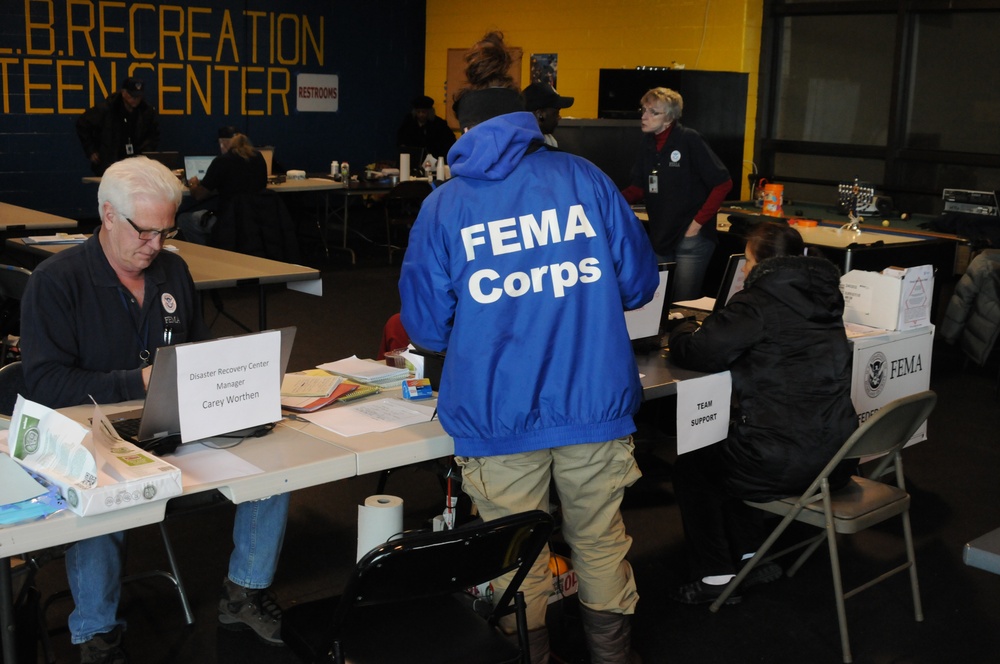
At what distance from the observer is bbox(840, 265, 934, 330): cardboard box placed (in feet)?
12.3

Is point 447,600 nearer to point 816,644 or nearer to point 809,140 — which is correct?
point 816,644

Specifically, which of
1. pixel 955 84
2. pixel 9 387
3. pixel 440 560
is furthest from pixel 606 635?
pixel 955 84

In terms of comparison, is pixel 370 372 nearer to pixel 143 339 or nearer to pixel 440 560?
pixel 143 339

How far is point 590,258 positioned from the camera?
2221mm

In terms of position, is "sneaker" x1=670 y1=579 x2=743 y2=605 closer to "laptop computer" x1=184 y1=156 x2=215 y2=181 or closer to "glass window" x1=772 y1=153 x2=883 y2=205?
"laptop computer" x1=184 y1=156 x2=215 y2=181

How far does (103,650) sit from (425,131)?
28.0ft

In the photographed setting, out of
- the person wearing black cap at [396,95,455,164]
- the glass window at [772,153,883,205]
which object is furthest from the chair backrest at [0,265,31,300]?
the glass window at [772,153,883,205]

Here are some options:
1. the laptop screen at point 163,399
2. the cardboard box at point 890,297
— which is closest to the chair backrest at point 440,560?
the laptop screen at point 163,399

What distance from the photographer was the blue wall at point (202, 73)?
9305 mm

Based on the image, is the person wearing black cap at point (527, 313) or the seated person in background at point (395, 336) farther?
the seated person in background at point (395, 336)

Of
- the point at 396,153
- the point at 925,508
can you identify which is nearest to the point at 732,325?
the point at 925,508

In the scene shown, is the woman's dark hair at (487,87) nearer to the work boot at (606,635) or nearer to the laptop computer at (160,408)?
the laptop computer at (160,408)

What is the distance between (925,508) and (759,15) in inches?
226

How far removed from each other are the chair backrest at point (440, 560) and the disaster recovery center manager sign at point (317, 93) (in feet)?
32.0
